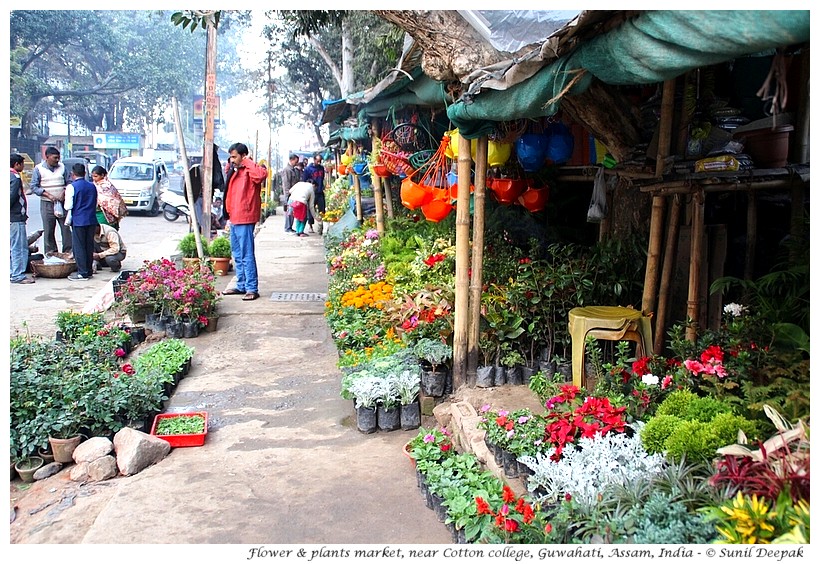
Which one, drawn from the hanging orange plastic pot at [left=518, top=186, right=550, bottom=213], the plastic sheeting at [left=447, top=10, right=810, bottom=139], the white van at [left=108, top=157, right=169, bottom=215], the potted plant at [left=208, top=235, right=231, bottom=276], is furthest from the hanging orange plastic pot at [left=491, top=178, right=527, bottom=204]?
the white van at [left=108, top=157, right=169, bottom=215]

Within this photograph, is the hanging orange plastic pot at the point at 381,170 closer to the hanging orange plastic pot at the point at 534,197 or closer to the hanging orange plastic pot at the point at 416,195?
the hanging orange plastic pot at the point at 416,195

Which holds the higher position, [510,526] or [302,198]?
[302,198]

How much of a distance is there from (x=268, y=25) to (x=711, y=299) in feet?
85.9

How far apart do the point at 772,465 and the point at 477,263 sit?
311cm

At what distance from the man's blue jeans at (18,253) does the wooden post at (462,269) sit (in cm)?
→ 806

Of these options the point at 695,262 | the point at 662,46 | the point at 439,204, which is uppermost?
the point at 662,46

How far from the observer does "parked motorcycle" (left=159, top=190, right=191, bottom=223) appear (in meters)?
21.6

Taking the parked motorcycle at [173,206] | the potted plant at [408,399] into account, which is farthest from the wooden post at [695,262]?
the parked motorcycle at [173,206]

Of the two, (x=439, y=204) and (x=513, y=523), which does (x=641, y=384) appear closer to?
(x=513, y=523)

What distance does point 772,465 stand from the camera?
2.83 metres

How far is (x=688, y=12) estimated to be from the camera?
2.61 m

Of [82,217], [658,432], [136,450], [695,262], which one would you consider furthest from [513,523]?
[82,217]

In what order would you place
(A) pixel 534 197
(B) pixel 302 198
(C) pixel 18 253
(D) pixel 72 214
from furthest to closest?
(B) pixel 302 198, (D) pixel 72 214, (C) pixel 18 253, (A) pixel 534 197

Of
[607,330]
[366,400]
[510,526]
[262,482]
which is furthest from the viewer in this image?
[366,400]
